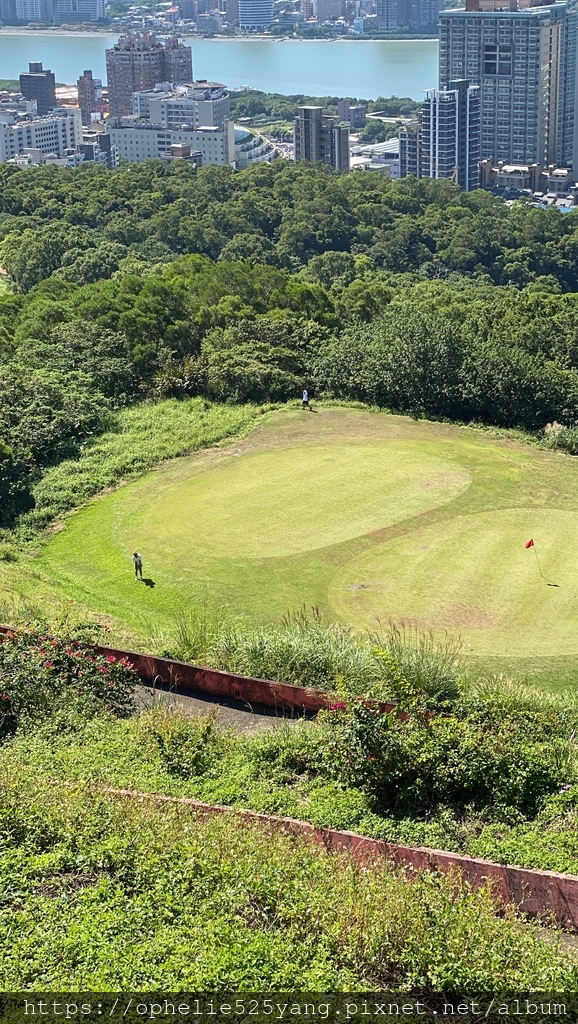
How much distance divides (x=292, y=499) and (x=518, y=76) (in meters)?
111

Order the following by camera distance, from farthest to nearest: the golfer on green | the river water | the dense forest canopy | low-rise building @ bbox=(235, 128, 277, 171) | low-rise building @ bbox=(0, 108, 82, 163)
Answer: the river water → low-rise building @ bbox=(0, 108, 82, 163) → low-rise building @ bbox=(235, 128, 277, 171) → the dense forest canopy → the golfer on green

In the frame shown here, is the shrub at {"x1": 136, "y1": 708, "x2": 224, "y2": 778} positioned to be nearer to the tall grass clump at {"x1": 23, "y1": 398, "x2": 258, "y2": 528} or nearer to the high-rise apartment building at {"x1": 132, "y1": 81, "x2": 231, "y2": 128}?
the tall grass clump at {"x1": 23, "y1": 398, "x2": 258, "y2": 528}

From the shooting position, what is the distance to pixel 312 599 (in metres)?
20.1

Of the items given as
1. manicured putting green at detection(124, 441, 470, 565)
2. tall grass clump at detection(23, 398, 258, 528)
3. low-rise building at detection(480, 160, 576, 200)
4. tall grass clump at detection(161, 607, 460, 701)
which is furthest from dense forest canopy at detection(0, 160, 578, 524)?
low-rise building at detection(480, 160, 576, 200)

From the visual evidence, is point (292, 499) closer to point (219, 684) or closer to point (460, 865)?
point (219, 684)

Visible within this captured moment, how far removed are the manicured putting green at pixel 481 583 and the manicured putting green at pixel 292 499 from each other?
1.25 meters

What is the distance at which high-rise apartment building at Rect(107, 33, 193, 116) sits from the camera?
514 ft

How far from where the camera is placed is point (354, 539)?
73.7 feet

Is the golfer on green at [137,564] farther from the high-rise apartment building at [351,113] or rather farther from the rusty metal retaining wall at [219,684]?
the high-rise apartment building at [351,113]

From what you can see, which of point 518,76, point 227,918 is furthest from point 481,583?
point 518,76

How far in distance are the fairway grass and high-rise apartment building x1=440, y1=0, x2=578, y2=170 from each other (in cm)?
10374

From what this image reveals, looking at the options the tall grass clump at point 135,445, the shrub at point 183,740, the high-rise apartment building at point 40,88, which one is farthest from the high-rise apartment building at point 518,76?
the shrub at point 183,740

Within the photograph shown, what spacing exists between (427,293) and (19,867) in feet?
116

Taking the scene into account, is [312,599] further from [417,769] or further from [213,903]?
[213,903]
